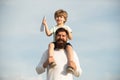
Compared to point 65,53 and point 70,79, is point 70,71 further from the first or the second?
point 65,53

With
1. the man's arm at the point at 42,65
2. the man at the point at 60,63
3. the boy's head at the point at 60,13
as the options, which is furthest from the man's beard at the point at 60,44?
the boy's head at the point at 60,13

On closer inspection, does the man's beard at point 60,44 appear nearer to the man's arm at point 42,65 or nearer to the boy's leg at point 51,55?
the boy's leg at point 51,55

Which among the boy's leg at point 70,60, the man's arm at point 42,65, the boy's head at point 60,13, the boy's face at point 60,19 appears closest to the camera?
the boy's leg at point 70,60

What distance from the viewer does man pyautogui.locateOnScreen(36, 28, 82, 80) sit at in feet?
15.5

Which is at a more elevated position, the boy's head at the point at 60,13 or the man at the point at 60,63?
the boy's head at the point at 60,13

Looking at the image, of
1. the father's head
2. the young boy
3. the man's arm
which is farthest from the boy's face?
the man's arm

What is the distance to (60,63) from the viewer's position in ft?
15.9

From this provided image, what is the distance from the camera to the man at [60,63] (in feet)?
15.5

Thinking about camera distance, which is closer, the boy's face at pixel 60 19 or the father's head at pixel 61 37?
the father's head at pixel 61 37

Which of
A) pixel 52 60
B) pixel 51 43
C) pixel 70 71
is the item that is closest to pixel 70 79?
pixel 70 71

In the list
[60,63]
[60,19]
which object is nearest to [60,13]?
[60,19]

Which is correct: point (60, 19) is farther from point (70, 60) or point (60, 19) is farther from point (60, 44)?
point (70, 60)

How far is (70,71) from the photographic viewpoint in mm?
4734

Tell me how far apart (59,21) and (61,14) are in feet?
0.81
